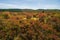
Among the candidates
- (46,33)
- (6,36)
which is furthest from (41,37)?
(6,36)

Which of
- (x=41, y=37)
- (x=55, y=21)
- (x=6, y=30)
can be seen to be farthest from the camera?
(x=55, y=21)

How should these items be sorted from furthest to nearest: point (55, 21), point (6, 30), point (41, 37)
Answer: point (55, 21) → point (6, 30) → point (41, 37)

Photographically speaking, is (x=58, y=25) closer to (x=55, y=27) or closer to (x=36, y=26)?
(x=55, y=27)

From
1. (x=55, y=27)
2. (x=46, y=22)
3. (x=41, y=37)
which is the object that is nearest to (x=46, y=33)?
(x=41, y=37)

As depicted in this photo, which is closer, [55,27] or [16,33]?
[16,33]

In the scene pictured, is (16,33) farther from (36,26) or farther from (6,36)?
(36,26)

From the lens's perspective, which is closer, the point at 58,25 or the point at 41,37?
the point at 41,37

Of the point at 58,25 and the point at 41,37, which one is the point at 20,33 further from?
the point at 58,25
